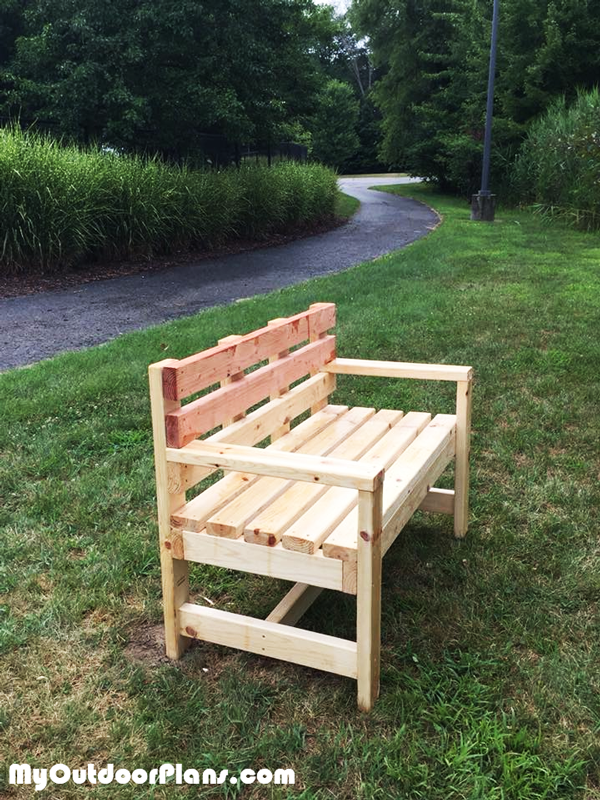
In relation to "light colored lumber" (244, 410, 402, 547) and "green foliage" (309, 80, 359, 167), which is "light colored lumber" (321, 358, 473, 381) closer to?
"light colored lumber" (244, 410, 402, 547)

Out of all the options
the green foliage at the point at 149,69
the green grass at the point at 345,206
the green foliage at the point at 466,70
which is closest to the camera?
the green foliage at the point at 149,69

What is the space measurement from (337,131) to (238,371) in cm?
4190

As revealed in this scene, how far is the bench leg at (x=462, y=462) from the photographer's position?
2949 mm

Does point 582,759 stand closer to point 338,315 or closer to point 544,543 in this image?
point 544,543

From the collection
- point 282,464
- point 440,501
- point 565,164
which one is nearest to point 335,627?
point 282,464

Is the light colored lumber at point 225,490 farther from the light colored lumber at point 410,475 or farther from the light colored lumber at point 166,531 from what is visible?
the light colored lumber at point 410,475

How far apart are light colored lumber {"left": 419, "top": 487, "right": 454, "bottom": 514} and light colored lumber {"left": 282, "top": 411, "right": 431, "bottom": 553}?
0.94ft

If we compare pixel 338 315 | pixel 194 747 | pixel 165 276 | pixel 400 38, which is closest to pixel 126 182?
pixel 165 276

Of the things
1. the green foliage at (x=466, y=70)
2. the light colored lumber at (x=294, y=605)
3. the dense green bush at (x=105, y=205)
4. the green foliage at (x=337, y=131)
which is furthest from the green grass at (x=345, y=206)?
the green foliage at (x=337, y=131)

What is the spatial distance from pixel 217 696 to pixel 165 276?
795 centimetres

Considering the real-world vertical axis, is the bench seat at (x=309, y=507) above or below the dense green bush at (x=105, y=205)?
below

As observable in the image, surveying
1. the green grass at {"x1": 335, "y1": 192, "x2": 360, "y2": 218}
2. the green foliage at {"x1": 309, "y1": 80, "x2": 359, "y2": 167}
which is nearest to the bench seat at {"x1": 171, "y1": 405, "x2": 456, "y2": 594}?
the green grass at {"x1": 335, "y1": 192, "x2": 360, "y2": 218}

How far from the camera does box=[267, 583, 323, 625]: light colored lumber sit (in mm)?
2350

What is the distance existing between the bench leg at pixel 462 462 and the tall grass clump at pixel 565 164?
1072 centimetres
